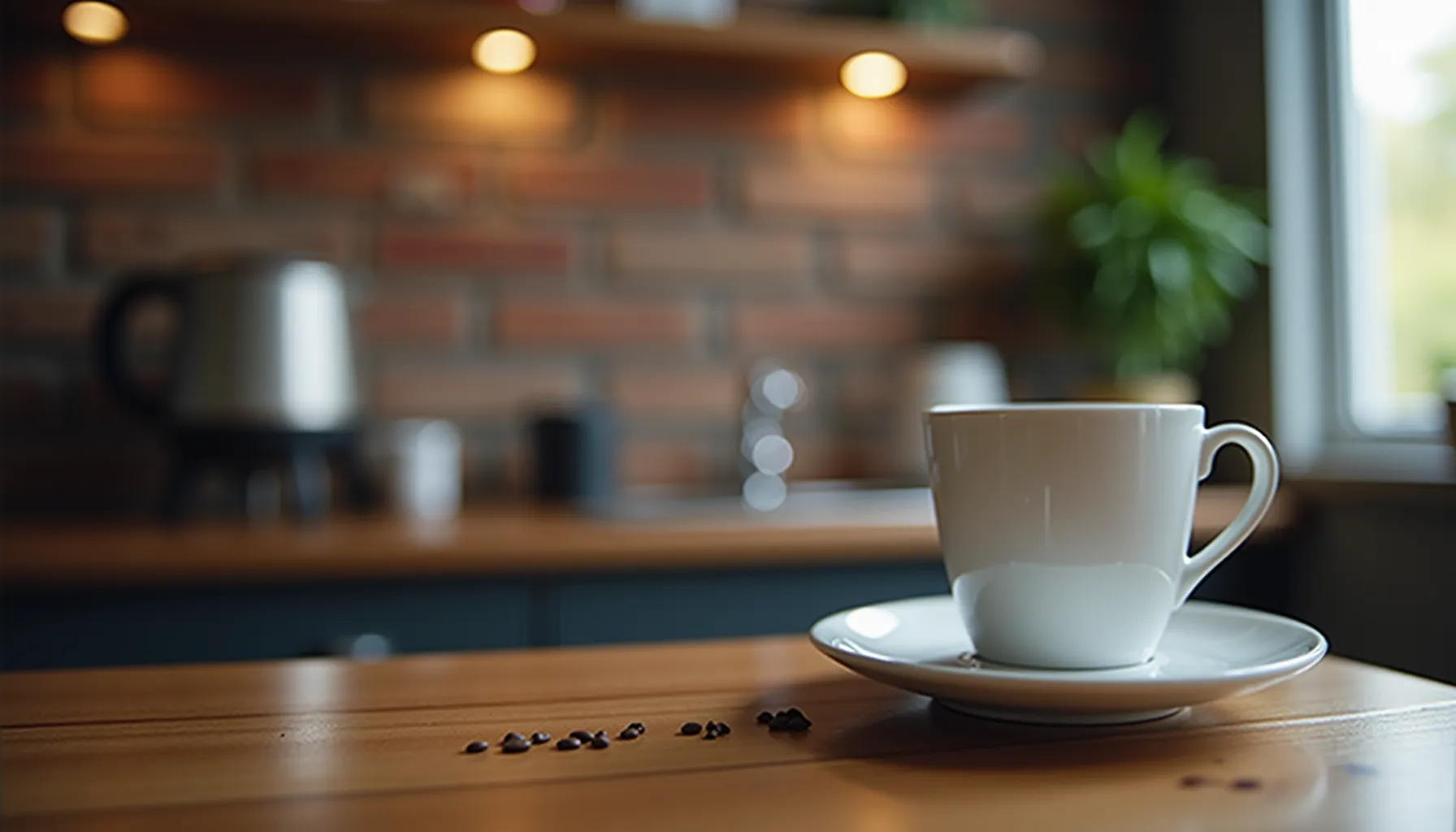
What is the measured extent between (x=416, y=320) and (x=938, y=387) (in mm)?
761

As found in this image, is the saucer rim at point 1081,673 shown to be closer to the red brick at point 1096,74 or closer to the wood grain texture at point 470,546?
the wood grain texture at point 470,546

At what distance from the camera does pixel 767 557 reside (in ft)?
4.63

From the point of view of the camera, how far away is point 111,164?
173 cm

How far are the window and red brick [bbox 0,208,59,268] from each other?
1697 millimetres

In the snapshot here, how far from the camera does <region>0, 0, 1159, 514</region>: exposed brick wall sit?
1.71 metres

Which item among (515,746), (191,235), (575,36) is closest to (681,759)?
(515,746)

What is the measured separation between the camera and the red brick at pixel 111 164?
169 cm

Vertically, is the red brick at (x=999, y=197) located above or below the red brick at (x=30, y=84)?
below

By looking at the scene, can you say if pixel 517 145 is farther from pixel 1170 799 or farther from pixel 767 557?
pixel 1170 799

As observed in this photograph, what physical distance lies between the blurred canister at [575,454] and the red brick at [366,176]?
382mm

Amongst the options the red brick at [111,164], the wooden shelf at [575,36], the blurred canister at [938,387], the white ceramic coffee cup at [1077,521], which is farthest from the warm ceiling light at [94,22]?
the white ceramic coffee cup at [1077,521]

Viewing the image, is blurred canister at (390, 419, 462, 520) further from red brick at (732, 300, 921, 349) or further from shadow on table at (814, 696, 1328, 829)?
shadow on table at (814, 696, 1328, 829)

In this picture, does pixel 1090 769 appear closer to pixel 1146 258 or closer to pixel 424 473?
pixel 424 473

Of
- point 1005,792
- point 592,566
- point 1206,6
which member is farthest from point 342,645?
point 1206,6
